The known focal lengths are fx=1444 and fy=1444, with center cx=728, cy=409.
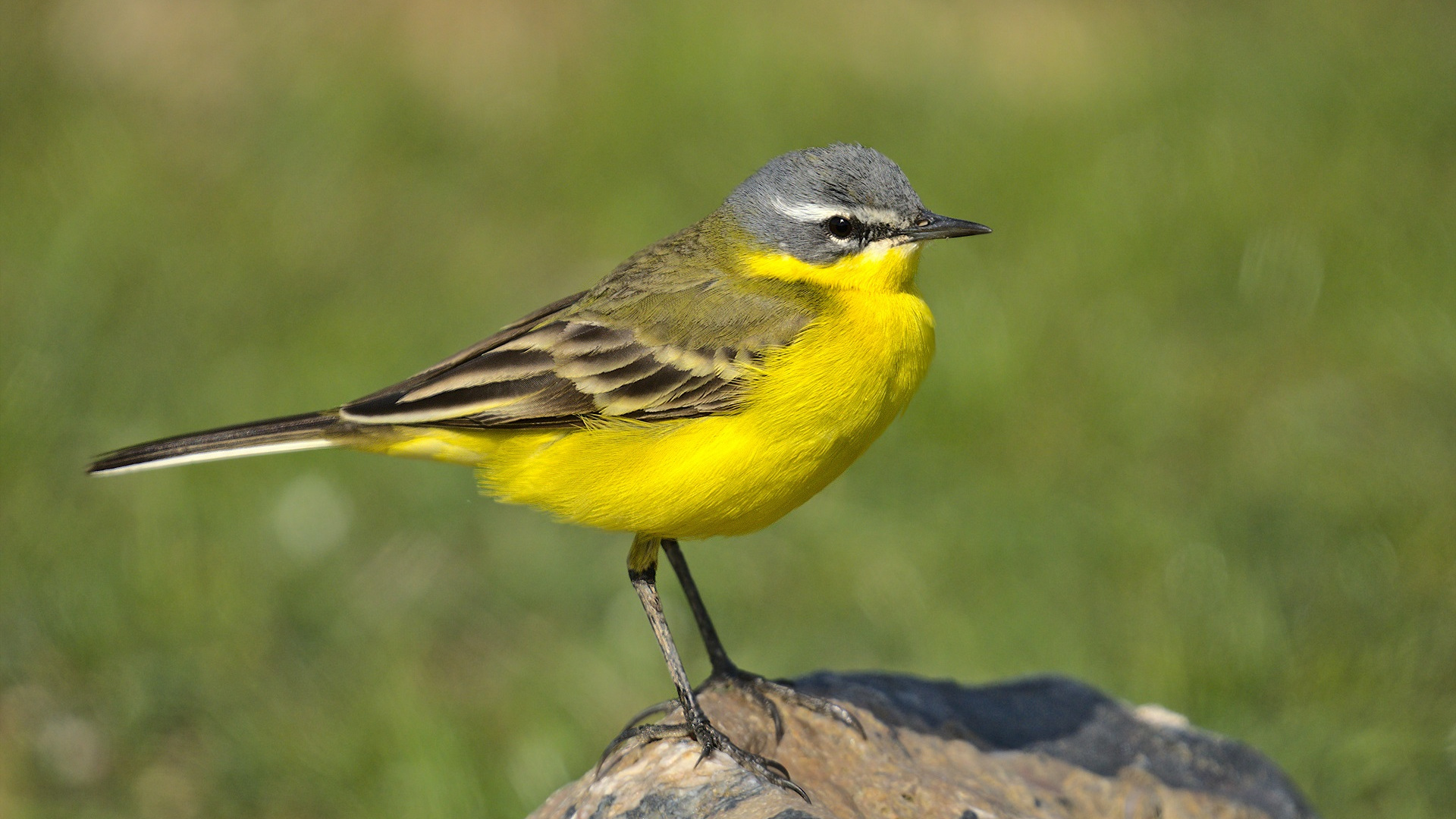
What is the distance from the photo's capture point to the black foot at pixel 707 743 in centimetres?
452

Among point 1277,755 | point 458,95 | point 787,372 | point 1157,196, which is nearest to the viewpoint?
point 787,372

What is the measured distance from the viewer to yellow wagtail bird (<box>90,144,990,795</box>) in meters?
4.93

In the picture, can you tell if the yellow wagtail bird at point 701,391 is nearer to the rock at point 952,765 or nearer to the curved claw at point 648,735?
the curved claw at point 648,735

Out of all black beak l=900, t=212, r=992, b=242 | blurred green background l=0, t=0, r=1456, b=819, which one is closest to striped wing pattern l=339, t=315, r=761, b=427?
black beak l=900, t=212, r=992, b=242

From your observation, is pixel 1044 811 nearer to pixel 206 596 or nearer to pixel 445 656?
pixel 445 656

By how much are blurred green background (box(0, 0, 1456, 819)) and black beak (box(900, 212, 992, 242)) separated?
114 inches

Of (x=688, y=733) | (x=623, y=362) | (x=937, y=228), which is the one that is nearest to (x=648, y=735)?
(x=688, y=733)

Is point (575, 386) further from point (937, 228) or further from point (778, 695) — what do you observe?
point (937, 228)

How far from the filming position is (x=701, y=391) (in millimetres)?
5129

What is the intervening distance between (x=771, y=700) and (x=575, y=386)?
1330 mm

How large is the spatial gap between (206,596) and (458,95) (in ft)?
21.8

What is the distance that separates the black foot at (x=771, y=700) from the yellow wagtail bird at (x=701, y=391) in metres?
0.01

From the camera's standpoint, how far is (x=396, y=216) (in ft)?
39.4

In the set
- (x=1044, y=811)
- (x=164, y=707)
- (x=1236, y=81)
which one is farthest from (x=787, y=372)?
(x=1236, y=81)
